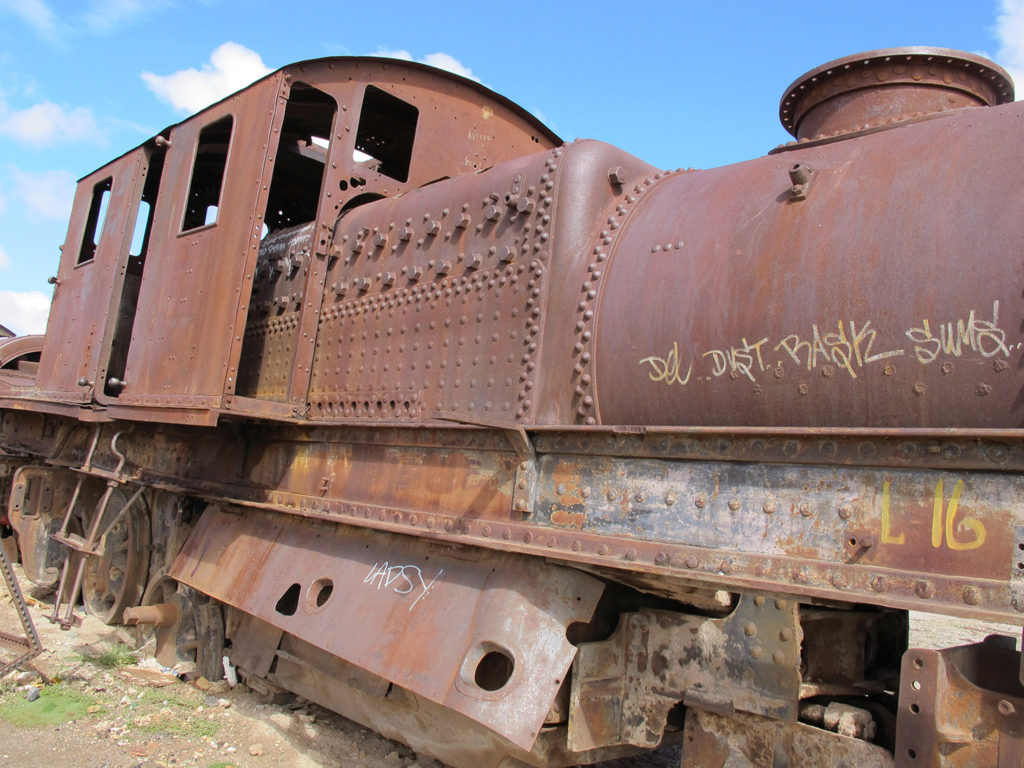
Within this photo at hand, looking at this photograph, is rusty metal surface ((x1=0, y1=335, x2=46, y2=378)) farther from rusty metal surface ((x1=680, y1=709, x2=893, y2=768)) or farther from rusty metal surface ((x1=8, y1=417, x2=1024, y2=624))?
rusty metal surface ((x1=680, y1=709, x2=893, y2=768))

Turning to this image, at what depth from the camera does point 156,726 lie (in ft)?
15.4

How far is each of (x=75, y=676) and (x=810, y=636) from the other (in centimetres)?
503

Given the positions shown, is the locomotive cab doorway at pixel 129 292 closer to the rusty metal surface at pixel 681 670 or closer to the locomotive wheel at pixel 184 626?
the locomotive wheel at pixel 184 626

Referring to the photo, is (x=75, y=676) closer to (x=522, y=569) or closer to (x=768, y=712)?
(x=522, y=569)

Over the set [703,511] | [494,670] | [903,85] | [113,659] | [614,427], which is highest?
[903,85]

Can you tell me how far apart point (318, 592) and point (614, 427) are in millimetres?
2083

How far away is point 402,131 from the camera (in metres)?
6.25

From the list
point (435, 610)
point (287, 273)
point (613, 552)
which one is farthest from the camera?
point (287, 273)

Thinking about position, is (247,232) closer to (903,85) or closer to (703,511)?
(703,511)

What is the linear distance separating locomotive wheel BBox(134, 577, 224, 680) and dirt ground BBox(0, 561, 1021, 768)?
122 millimetres

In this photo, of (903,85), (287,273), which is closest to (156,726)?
(287,273)

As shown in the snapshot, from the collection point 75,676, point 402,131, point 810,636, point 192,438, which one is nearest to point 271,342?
point 192,438

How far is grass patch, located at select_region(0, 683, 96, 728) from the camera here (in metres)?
4.69

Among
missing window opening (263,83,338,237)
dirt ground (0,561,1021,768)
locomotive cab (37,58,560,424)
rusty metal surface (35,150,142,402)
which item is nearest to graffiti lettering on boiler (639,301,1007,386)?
locomotive cab (37,58,560,424)
